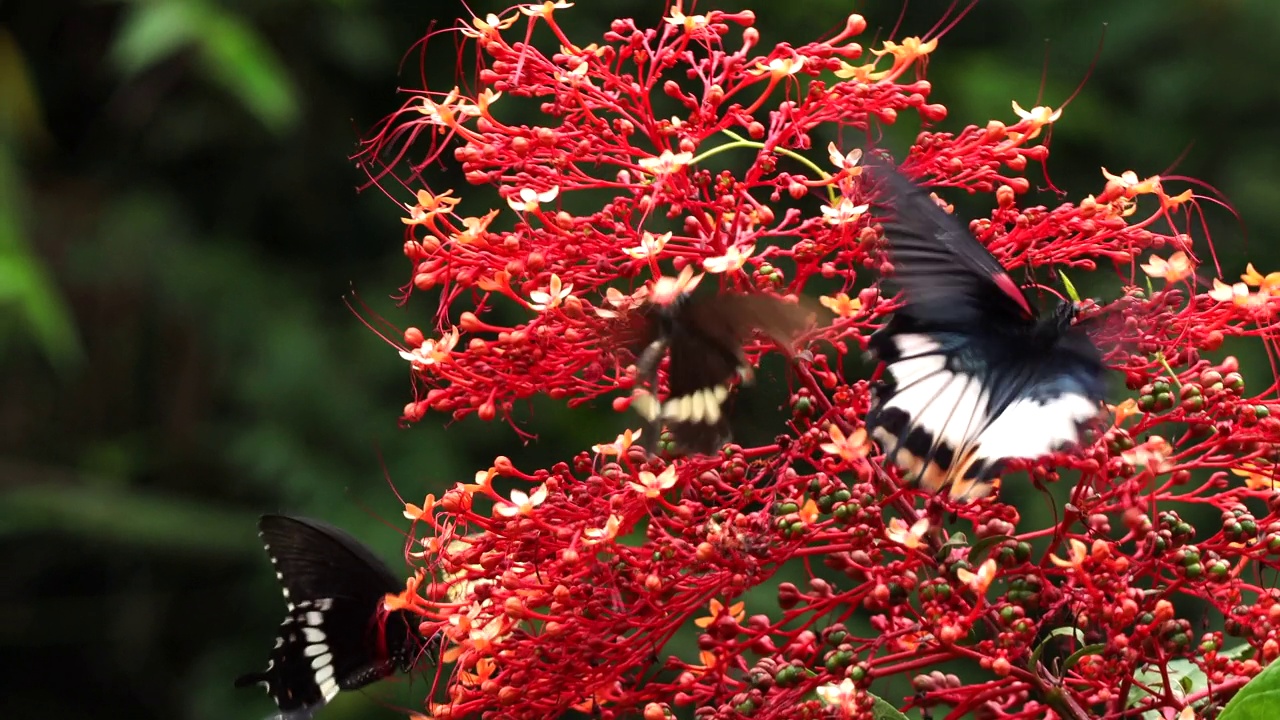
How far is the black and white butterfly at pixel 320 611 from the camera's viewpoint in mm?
2441

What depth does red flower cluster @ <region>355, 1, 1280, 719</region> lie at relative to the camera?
4.98 ft

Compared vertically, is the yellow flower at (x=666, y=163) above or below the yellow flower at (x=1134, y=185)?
above

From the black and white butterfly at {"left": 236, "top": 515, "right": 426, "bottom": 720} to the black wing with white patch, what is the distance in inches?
36.6

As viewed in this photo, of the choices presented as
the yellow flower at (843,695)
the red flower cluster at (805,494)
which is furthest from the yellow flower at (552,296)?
the yellow flower at (843,695)

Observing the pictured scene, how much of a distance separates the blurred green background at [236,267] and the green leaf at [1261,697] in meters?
3.99

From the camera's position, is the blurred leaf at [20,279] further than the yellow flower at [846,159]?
Yes

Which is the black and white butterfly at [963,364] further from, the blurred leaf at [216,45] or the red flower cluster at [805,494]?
the blurred leaf at [216,45]

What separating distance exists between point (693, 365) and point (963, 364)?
36 centimetres

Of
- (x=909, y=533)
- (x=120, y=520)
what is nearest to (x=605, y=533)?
(x=909, y=533)

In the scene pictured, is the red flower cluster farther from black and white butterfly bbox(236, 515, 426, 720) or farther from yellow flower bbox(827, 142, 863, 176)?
black and white butterfly bbox(236, 515, 426, 720)

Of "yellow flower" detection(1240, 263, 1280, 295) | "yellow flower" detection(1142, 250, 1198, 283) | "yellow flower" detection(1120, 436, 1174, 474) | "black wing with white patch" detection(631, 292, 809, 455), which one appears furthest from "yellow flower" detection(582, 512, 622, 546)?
"yellow flower" detection(1240, 263, 1280, 295)

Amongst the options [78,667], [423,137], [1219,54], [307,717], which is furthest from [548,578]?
[78,667]

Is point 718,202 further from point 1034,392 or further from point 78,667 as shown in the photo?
point 78,667

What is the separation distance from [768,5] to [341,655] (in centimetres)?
409
